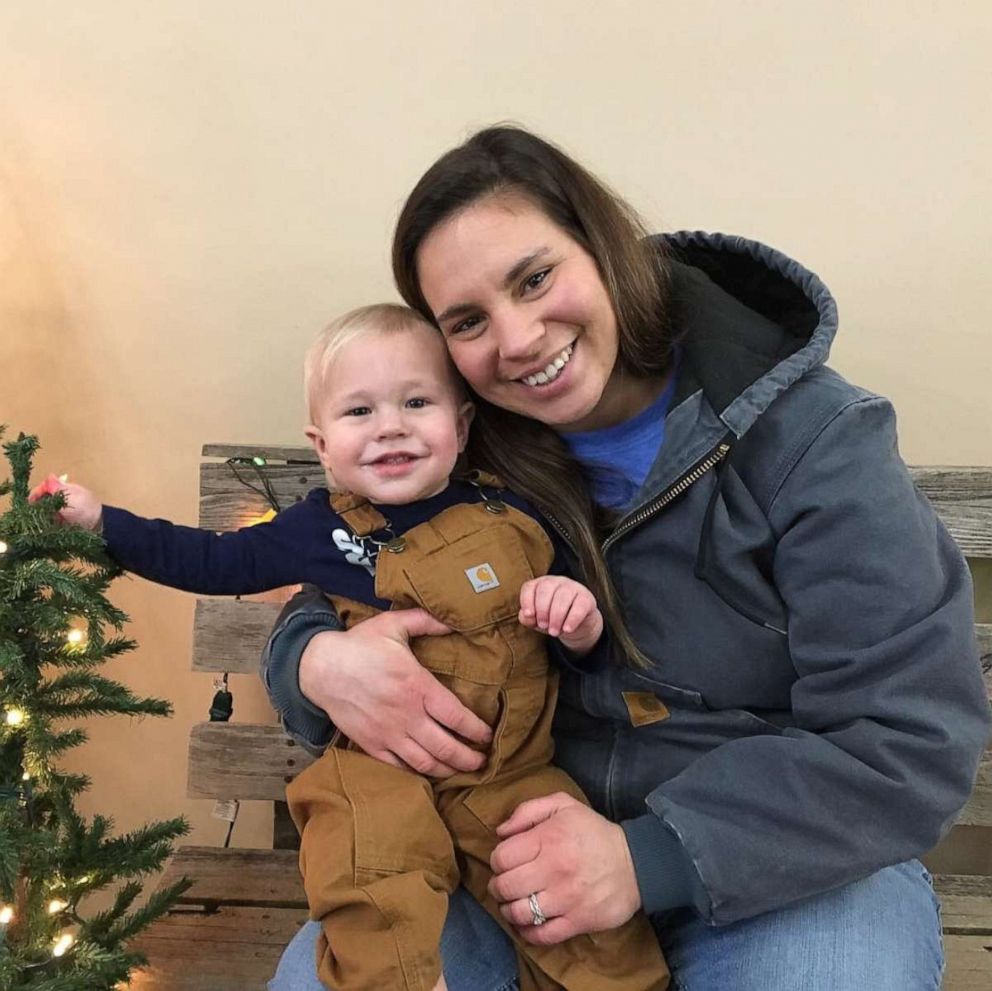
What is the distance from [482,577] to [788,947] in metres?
0.47

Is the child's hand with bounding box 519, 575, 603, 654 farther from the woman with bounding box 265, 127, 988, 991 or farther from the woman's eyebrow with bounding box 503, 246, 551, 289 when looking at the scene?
the woman's eyebrow with bounding box 503, 246, 551, 289

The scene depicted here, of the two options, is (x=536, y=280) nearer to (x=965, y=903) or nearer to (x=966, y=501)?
(x=966, y=501)

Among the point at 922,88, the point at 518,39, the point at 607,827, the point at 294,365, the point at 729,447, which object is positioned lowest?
the point at 607,827

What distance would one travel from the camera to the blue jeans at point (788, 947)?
831 mm

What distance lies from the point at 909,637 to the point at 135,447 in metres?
1.27

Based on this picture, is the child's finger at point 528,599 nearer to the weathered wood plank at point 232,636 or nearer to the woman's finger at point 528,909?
the woman's finger at point 528,909

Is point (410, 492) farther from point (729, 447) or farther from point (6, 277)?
point (6, 277)

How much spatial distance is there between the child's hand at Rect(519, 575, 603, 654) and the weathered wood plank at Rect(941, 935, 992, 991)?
30.1 inches

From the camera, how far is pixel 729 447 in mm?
905

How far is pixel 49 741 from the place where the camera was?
92 centimetres

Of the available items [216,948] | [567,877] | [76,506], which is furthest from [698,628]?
[216,948]

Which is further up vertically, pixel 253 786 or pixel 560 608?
pixel 560 608

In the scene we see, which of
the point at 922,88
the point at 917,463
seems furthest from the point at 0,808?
the point at 922,88

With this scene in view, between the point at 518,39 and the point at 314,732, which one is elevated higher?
the point at 518,39
